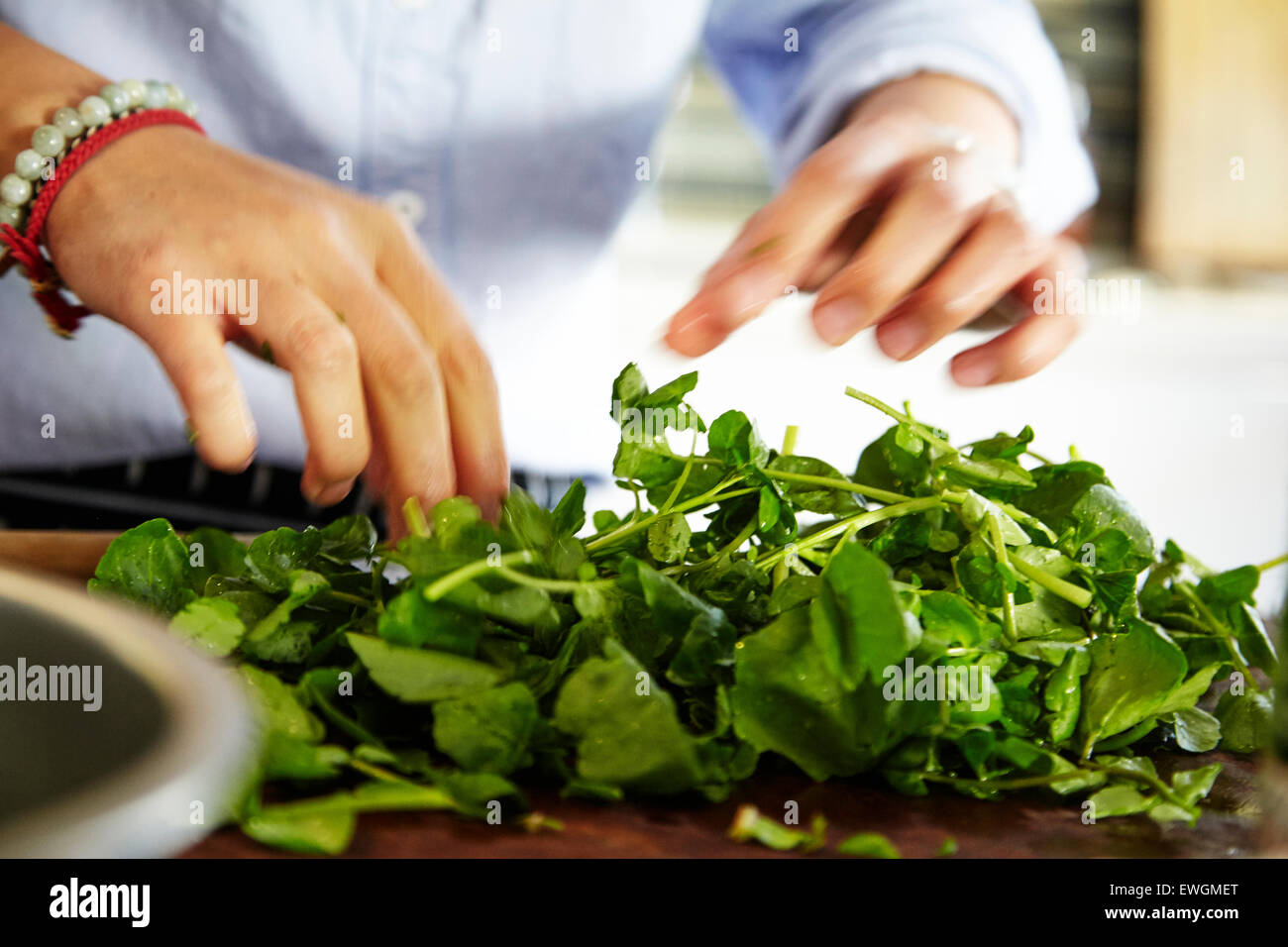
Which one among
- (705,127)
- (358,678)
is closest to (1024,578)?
(358,678)

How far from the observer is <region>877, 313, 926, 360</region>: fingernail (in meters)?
0.47

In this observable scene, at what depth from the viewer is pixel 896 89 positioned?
690 millimetres

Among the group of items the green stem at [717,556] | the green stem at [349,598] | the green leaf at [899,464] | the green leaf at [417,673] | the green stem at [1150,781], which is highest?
the green leaf at [899,464]

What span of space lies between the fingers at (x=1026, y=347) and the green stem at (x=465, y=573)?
278 millimetres

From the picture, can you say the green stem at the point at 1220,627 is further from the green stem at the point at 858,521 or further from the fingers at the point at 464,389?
the fingers at the point at 464,389

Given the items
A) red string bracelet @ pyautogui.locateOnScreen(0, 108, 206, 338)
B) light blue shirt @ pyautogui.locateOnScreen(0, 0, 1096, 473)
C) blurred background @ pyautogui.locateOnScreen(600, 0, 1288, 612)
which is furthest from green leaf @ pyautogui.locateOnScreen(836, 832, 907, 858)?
blurred background @ pyautogui.locateOnScreen(600, 0, 1288, 612)

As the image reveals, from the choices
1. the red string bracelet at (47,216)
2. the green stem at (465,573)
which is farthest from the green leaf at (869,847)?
the red string bracelet at (47,216)

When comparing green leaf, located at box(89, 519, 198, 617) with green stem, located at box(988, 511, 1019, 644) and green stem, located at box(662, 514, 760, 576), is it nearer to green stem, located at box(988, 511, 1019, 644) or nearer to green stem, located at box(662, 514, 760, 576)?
green stem, located at box(662, 514, 760, 576)

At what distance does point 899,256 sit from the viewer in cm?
49

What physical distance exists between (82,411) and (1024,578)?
744 mm

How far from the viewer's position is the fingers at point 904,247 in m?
0.45

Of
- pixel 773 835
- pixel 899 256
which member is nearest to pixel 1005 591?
pixel 773 835

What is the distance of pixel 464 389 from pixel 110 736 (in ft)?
1.06
